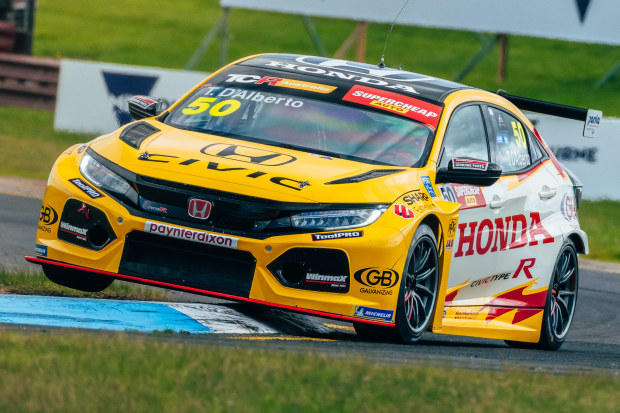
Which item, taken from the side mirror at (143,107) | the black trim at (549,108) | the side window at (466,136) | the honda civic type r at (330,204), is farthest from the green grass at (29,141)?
the side window at (466,136)

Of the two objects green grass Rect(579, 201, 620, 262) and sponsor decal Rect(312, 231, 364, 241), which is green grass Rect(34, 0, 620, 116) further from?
sponsor decal Rect(312, 231, 364, 241)

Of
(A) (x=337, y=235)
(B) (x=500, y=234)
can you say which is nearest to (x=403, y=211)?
(A) (x=337, y=235)

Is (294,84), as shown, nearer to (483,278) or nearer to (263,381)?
(483,278)

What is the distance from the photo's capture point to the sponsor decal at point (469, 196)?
24.6 feet

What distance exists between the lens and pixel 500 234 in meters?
8.00

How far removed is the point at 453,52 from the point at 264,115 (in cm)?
2972

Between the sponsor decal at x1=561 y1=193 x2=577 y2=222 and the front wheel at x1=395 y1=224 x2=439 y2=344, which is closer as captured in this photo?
the front wheel at x1=395 y1=224 x2=439 y2=344

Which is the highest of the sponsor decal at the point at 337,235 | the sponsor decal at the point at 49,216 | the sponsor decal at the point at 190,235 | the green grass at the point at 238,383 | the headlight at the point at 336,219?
the headlight at the point at 336,219

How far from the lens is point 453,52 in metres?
36.9

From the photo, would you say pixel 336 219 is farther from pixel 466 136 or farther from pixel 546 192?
pixel 546 192

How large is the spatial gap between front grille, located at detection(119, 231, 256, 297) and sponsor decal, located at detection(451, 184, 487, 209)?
1526 mm

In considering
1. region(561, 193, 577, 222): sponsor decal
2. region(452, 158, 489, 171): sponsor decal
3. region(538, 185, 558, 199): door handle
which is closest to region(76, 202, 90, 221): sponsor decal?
region(452, 158, 489, 171): sponsor decal

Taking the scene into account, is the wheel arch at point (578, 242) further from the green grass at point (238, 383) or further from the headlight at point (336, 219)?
the green grass at point (238, 383)

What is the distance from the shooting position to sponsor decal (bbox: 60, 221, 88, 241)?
6.95 metres
